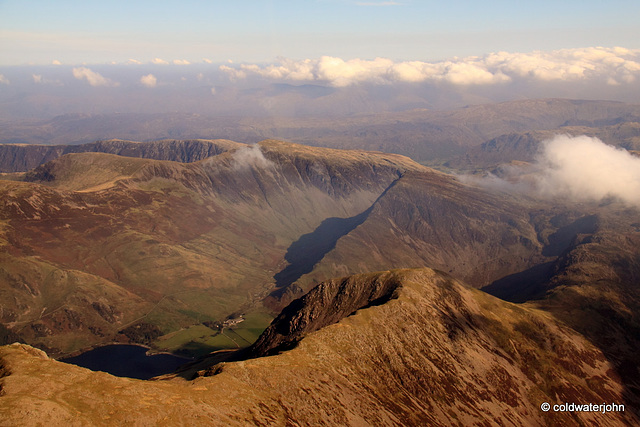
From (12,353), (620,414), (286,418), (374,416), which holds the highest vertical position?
(12,353)

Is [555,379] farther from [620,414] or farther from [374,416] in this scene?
[374,416]

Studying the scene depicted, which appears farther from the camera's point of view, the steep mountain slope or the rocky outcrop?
the rocky outcrop

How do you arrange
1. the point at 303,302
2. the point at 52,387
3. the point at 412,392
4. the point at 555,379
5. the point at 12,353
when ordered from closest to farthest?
the point at 52,387, the point at 12,353, the point at 412,392, the point at 555,379, the point at 303,302

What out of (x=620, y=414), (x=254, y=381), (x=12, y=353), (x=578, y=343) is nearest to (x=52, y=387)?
(x=12, y=353)

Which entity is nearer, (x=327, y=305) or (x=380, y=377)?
(x=380, y=377)

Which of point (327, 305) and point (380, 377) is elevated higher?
point (380, 377)

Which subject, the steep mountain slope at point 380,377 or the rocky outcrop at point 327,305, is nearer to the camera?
the steep mountain slope at point 380,377

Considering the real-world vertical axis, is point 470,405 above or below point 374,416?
below

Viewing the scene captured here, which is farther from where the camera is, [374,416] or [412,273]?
[412,273]
